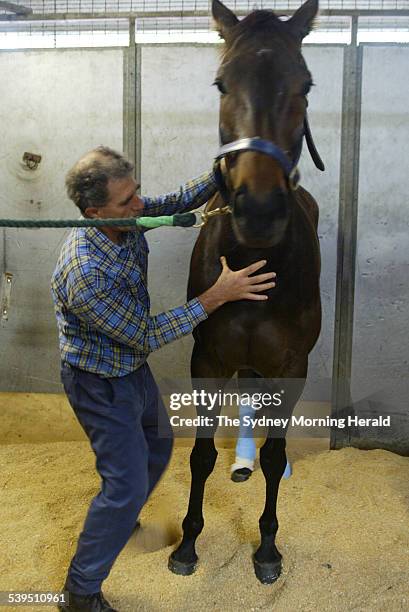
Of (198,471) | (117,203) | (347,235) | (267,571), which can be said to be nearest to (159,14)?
(347,235)

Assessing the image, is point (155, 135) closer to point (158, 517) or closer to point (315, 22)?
point (315, 22)

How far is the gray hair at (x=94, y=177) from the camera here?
5.17 ft

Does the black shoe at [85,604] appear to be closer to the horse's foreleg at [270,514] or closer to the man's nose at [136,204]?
the horse's foreleg at [270,514]

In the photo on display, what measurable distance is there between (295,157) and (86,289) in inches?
26.5

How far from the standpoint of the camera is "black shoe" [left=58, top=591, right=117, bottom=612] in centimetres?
163

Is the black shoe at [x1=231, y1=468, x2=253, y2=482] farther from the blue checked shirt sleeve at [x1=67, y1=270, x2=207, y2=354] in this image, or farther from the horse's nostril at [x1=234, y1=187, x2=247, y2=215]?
the horse's nostril at [x1=234, y1=187, x2=247, y2=215]

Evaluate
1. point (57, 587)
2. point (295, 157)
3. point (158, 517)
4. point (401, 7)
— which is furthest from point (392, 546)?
point (401, 7)

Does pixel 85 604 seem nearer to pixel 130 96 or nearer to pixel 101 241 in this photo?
pixel 101 241

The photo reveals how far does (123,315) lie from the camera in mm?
1603

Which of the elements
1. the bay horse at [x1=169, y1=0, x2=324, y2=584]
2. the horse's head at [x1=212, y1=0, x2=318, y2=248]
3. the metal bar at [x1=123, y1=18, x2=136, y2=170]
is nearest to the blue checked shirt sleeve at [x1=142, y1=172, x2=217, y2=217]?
the bay horse at [x1=169, y1=0, x2=324, y2=584]

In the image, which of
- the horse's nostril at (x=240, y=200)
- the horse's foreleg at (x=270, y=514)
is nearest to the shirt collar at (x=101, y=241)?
the horse's nostril at (x=240, y=200)

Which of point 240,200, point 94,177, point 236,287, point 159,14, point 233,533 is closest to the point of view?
point 240,200

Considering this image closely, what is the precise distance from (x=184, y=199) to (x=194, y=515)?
3.69ft

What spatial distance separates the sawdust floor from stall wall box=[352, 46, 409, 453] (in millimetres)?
318
